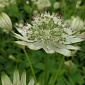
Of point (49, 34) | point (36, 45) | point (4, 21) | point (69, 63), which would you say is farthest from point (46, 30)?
Answer: point (69, 63)

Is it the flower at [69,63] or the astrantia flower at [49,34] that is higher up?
the astrantia flower at [49,34]

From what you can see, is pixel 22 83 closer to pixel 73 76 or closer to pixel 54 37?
pixel 54 37

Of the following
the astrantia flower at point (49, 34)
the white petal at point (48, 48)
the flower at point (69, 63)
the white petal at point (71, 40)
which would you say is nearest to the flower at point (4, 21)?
the astrantia flower at point (49, 34)

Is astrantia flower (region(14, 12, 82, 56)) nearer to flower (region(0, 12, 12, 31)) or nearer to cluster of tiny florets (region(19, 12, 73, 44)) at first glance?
cluster of tiny florets (region(19, 12, 73, 44))

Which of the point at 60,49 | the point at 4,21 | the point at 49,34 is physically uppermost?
the point at 4,21

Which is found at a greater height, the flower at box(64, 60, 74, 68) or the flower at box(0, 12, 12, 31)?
the flower at box(0, 12, 12, 31)

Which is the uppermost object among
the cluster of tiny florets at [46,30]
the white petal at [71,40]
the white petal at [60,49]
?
the cluster of tiny florets at [46,30]

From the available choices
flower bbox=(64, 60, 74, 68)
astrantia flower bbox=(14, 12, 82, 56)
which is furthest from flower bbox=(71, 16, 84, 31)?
flower bbox=(64, 60, 74, 68)

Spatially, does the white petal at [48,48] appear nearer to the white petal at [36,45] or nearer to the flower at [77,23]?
the white petal at [36,45]

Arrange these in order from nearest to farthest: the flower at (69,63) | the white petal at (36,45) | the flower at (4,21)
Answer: the white petal at (36,45), the flower at (4,21), the flower at (69,63)

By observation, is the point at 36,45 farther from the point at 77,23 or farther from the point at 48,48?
the point at 77,23

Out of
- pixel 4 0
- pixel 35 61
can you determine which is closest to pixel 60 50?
pixel 35 61
